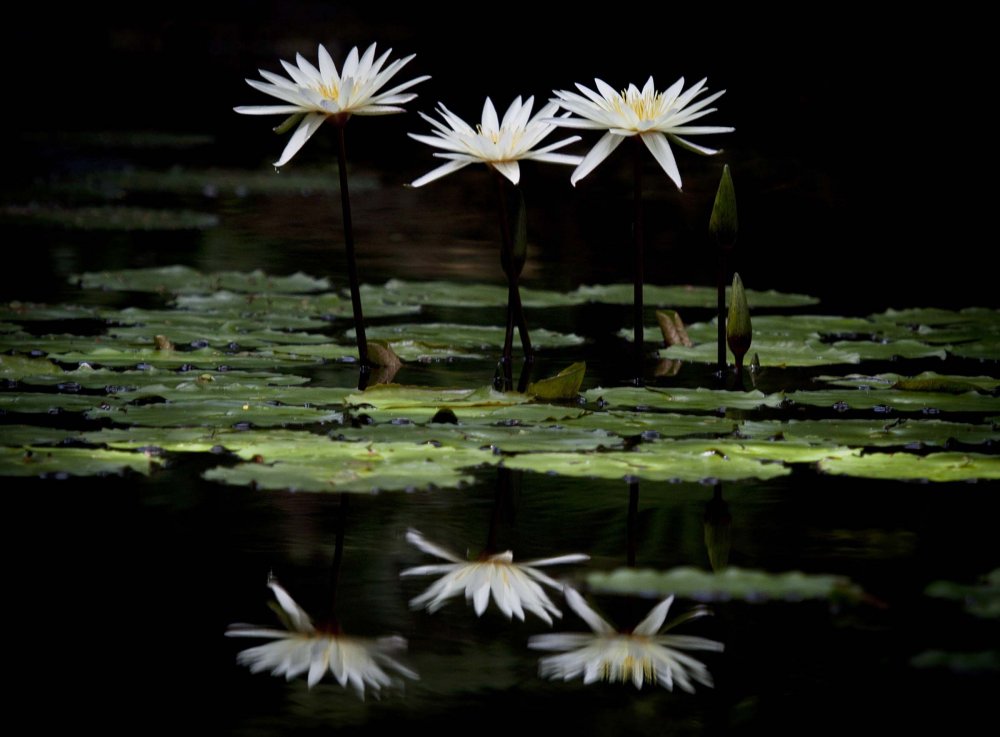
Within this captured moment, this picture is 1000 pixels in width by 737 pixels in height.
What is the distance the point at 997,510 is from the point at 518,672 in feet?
3.24

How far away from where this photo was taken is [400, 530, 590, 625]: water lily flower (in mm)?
1915

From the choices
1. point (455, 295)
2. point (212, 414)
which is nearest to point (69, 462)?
point (212, 414)

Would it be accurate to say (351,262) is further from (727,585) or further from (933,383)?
(727,585)

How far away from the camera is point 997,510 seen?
7.67 feet

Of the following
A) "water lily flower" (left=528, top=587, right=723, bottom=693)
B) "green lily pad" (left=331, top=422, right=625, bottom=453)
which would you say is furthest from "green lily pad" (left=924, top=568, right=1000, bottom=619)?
"green lily pad" (left=331, top=422, right=625, bottom=453)

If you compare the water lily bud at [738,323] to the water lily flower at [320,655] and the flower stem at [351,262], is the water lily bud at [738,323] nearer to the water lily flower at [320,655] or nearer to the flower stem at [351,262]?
the flower stem at [351,262]

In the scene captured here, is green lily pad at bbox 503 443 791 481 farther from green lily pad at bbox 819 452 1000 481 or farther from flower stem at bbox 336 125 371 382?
flower stem at bbox 336 125 371 382

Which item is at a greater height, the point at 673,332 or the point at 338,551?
the point at 673,332

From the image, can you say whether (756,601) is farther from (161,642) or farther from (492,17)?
(492,17)

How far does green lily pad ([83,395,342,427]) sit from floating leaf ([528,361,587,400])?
17.0 inches

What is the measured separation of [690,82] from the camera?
1145 centimetres

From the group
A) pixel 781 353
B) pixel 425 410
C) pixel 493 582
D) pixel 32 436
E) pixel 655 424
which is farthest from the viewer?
pixel 781 353

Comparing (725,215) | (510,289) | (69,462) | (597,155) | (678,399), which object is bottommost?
(69,462)

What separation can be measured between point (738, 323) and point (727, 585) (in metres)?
1.52
